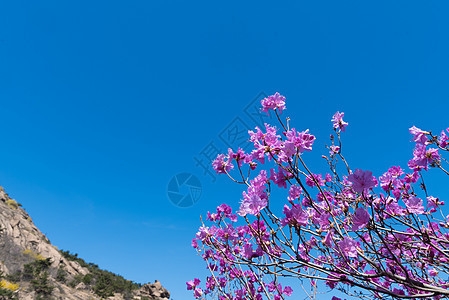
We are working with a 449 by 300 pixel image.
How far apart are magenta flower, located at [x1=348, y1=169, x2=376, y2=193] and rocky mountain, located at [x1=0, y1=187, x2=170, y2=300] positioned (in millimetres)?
19105

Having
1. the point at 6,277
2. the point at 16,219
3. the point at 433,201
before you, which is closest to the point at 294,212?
the point at 433,201

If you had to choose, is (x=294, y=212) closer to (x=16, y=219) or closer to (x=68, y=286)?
(x=68, y=286)

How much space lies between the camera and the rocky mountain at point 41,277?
51.8ft

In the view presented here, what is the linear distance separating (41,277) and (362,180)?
22594 millimetres

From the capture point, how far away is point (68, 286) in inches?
775

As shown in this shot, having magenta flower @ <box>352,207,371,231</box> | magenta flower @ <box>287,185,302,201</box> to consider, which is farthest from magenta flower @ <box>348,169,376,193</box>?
magenta flower @ <box>287,185,302,201</box>

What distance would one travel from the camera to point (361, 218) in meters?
1.74

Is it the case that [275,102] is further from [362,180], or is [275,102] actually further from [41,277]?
[41,277]

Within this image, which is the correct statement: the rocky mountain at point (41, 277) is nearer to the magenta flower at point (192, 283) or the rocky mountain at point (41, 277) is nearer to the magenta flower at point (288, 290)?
the magenta flower at point (192, 283)

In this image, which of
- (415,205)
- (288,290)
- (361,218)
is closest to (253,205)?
(361,218)

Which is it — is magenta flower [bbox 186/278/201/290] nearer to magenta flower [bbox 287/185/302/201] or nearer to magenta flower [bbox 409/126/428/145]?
magenta flower [bbox 287/185/302/201]

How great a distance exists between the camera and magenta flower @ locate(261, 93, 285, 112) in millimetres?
2479

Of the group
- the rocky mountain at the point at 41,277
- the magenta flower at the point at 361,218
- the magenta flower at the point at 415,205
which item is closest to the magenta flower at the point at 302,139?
the magenta flower at the point at 361,218

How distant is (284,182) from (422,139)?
5.95 feet
